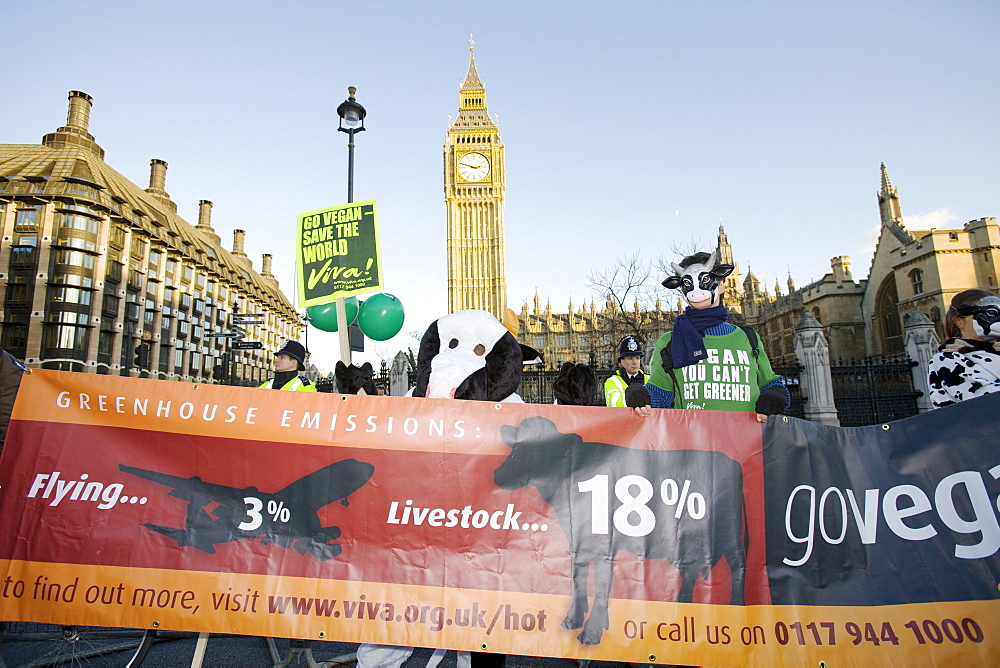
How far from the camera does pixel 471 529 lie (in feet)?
→ 8.46

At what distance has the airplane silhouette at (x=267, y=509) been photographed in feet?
8.55

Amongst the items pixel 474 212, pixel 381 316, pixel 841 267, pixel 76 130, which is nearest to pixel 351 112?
pixel 381 316

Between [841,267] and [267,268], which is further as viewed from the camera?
[267,268]

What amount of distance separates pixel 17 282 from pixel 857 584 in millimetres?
52529

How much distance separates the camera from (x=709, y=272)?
11.3ft

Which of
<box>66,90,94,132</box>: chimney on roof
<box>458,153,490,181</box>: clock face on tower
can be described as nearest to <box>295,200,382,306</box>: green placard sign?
<box>458,153,490,181</box>: clock face on tower

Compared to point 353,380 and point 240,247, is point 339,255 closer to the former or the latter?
point 353,380

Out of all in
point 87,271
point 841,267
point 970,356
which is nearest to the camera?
point 970,356

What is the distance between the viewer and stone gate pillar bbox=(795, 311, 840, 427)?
43.4 ft

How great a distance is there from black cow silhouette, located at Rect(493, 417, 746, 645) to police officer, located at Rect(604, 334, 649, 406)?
3401 millimetres

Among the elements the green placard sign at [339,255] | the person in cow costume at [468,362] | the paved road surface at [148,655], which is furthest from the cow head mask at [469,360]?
the green placard sign at [339,255]

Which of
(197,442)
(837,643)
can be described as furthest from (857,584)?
(197,442)

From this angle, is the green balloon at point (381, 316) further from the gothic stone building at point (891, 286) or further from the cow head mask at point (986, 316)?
the gothic stone building at point (891, 286)

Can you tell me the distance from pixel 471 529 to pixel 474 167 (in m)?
66.9
